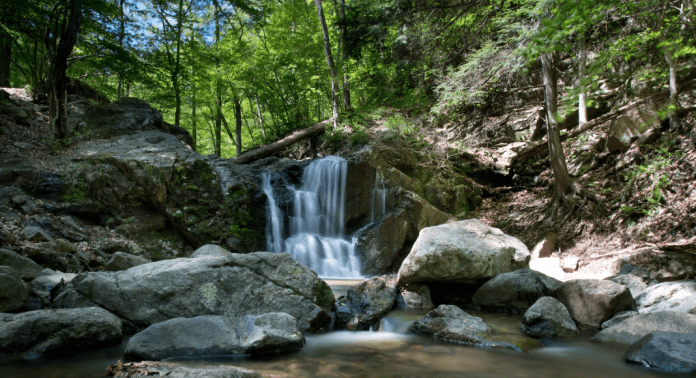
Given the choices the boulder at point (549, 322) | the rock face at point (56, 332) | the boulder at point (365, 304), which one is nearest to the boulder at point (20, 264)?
the rock face at point (56, 332)

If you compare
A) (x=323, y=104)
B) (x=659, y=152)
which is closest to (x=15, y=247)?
(x=659, y=152)

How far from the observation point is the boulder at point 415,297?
6.20 m

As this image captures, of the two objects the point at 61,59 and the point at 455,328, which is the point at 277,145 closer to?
the point at 61,59

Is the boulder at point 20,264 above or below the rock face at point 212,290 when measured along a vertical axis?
above

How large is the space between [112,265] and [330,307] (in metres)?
4.06

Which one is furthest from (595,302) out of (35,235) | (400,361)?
(35,235)

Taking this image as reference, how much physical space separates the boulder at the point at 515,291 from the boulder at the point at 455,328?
4.68ft

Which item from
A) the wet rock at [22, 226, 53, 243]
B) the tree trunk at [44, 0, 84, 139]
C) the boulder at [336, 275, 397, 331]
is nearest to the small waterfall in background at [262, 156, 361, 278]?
the boulder at [336, 275, 397, 331]

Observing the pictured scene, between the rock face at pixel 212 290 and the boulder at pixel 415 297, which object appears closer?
the rock face at pixel 212 290

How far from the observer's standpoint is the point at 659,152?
356 inches

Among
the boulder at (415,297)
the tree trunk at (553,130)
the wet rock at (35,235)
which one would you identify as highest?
the tree trunk at (553,130)

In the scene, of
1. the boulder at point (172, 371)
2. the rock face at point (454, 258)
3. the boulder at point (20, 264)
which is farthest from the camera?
the rock face at point (454, 258)

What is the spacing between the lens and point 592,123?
10.4 metres

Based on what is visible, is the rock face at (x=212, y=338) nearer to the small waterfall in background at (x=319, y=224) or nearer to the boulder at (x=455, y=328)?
the boulder at (x=455, y=328)
